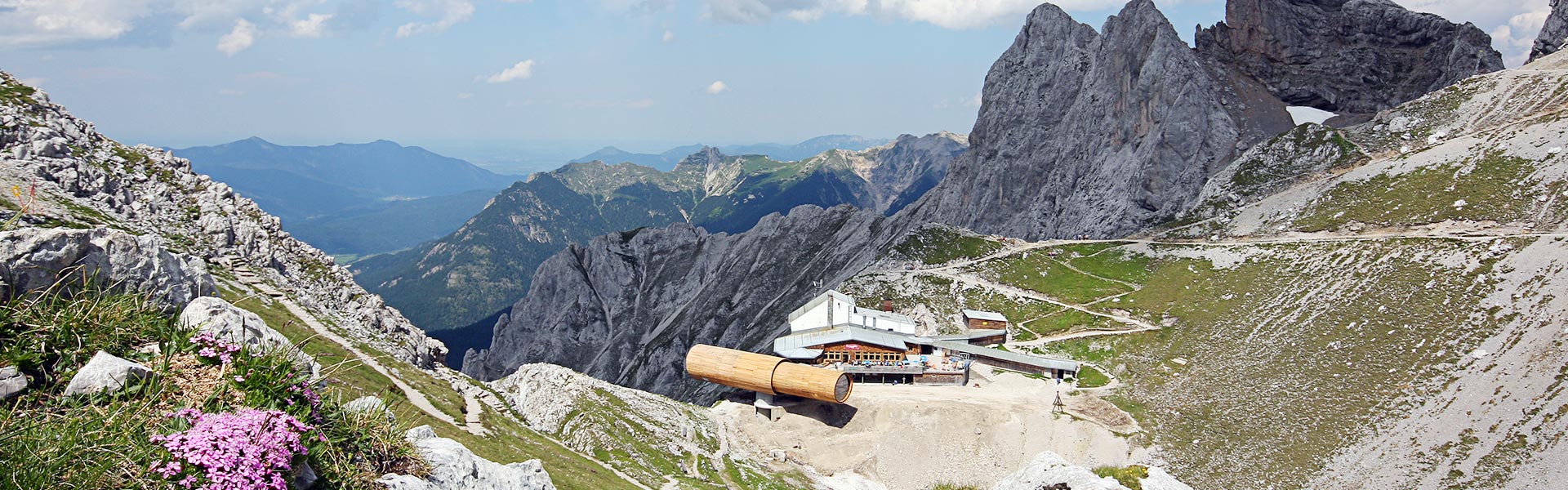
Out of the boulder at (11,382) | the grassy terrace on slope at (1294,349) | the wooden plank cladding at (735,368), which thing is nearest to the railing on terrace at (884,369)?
the wooden plank cladding at (735,368)

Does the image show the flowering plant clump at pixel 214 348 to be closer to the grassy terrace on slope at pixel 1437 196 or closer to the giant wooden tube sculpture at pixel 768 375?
the giant wooden tube sculpture at pixel 768 375

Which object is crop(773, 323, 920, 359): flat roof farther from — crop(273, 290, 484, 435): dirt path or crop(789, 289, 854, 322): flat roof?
crop(273, 290, 484, 435): dirt path

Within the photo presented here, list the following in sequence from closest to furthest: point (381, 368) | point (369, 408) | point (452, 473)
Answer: point (369, 408)
point (452, 473)
point (381, 368)

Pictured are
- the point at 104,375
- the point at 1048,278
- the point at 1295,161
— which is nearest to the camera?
the point at 104,375

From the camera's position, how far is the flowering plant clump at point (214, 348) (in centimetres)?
1348

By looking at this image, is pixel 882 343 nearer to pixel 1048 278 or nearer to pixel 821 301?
pixel 821 301

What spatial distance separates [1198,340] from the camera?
85.0m

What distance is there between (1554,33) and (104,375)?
654ft

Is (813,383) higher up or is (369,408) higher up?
(369,408)

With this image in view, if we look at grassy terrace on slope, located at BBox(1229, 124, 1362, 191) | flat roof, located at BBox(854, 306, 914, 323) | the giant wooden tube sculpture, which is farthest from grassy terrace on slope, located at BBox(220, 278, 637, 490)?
grassy terrace on slope, located at BBox(1229, 124, 1362, 191)

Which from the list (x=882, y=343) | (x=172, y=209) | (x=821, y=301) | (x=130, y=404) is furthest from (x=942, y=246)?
(x=130, y=404)

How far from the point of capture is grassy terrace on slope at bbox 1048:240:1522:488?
67062mm

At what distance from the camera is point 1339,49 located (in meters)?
173

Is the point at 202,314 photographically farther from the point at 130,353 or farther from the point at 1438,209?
the point at 1438,209
